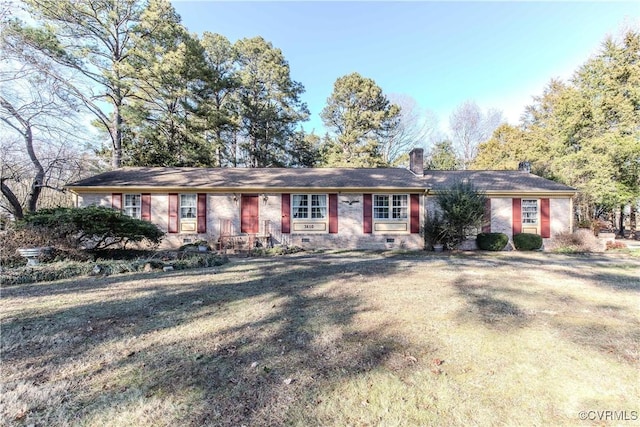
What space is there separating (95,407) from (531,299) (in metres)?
5.94

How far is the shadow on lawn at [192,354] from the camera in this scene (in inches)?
88.9

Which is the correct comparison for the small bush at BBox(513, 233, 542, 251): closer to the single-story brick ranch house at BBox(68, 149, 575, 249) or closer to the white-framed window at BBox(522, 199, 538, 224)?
the single-story brick ranch house at BBox(68, 149, 575, 249)

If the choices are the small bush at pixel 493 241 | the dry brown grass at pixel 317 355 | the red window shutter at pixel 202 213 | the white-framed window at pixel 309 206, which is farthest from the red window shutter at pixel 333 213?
the dry brown grass at pixel 317 355

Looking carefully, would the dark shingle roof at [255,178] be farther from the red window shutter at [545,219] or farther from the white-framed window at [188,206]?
the red window shutter at [545,219]

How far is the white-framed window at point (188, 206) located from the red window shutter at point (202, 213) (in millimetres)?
214

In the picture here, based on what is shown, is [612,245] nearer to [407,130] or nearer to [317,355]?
[317,355]

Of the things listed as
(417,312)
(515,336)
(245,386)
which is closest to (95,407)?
(245,386)

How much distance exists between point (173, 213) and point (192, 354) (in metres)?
12.6

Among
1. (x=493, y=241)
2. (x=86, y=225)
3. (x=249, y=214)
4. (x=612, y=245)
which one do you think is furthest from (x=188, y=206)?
(x=612, y=245)

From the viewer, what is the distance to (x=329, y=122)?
A: 27.9 m

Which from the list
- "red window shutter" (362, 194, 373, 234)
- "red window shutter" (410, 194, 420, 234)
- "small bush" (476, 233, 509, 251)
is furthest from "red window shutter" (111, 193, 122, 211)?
"small bush" (476, 233, 509, 251)

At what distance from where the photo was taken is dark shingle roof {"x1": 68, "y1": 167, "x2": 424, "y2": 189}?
14109 mm

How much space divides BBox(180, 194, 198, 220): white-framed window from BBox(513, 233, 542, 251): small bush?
50.9ft

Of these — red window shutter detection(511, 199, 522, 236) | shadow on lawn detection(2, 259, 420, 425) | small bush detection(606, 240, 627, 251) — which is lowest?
small bush detection(606, 240, 627, 251)
